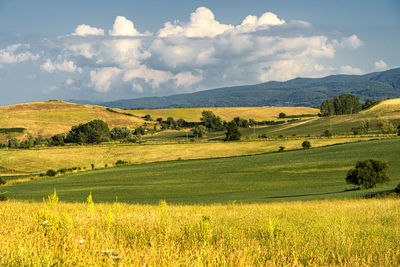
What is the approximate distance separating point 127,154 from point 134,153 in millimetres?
1969

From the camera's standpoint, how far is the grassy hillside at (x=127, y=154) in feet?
314

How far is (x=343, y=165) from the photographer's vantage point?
65.1 metres

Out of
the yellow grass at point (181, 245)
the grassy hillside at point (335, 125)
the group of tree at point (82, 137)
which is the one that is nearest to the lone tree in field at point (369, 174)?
the yellow grass at point (181, 245)

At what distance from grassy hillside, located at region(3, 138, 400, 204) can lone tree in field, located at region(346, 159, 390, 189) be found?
2582 millimetres

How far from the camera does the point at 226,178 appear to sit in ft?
211

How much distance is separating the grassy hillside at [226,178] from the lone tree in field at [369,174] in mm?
2582

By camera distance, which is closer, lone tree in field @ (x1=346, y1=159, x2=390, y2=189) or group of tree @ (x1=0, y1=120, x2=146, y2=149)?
lone tree in field @ (x1=346, y1=159, x2=390, y2=189)

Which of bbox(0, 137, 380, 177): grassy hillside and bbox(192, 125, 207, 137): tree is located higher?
bbox(192, 125, 207, 137): tree

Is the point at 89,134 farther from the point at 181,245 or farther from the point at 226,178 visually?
the point at 181,245

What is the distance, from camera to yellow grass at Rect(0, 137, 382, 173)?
315ft

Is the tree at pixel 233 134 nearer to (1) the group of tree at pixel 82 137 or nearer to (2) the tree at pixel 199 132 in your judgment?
(1) the group of tree at pixel 82 137

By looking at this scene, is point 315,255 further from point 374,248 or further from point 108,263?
point 108,263

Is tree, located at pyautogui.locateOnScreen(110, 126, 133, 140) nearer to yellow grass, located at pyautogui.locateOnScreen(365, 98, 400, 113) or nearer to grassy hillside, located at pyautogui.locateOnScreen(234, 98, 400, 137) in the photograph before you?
grassy hillside, located at pyautogui.locateOnScreen(234, 98, 400, 137)

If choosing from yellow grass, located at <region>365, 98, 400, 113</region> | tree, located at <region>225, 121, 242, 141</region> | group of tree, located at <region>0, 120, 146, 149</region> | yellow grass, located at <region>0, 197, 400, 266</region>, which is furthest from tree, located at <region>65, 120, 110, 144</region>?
yellow grass, located at <region>0, 197, 400, 266</region>
